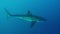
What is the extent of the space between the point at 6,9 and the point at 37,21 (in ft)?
1.87

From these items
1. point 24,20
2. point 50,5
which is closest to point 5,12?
point 24,20

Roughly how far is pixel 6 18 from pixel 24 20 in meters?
0.31

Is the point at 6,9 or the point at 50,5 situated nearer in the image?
the point at 6,9

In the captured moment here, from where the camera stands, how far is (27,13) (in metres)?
1.70

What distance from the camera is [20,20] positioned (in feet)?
5.71

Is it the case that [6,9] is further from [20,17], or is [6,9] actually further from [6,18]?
[20,17]

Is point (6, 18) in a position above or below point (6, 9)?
below

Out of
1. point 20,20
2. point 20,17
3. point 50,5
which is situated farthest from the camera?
point 50,5

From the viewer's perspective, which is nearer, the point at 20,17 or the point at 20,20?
the point at 20,17

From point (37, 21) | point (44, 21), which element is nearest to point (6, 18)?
point (37, 21)

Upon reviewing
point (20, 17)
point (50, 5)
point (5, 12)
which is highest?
point (50, 5)

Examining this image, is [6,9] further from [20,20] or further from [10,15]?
[20,20]

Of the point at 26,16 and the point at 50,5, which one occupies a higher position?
the point at 50,5

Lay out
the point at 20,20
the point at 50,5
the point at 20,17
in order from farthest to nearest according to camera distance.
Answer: the point at 50,5
the point at 20,20
the point at 20,17
